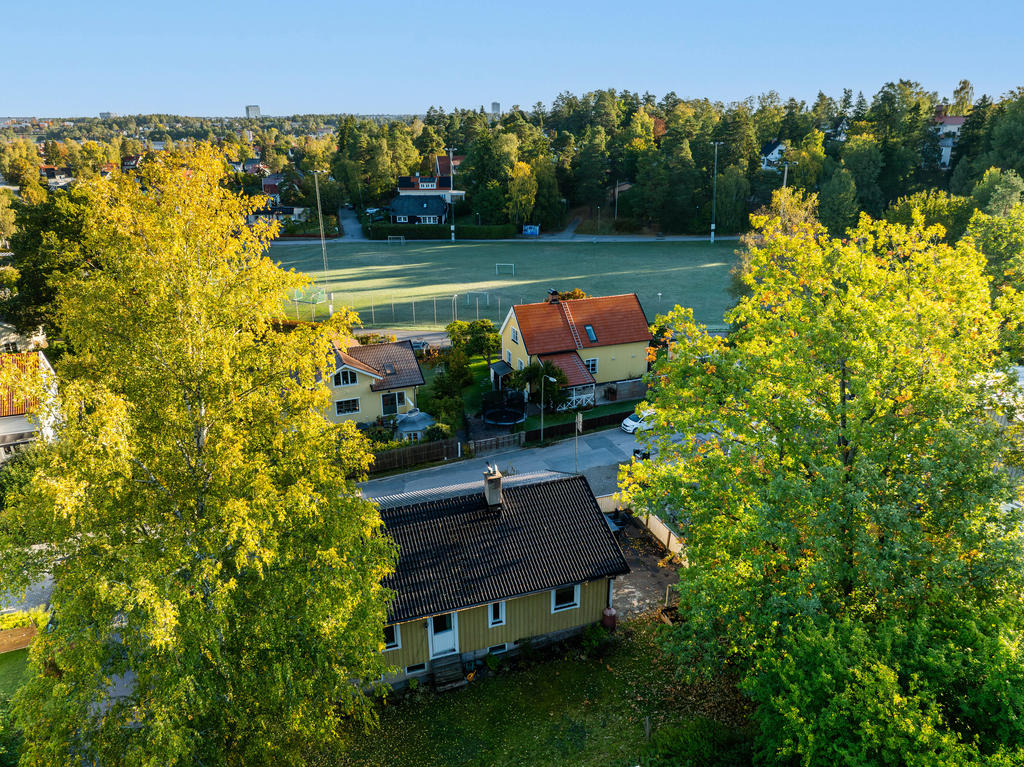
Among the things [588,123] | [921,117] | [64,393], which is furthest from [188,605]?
[588,123]

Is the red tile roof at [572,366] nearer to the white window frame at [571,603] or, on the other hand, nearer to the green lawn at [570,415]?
the green lawn at [570,415]

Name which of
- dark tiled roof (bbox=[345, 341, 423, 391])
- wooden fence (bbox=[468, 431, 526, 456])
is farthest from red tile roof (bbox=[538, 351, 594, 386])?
dark tiled roof (bbox=[345, 341, 423, 391])

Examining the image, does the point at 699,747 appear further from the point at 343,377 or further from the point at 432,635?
the point at 343,377

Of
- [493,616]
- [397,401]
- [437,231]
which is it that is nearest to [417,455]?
[397,401]

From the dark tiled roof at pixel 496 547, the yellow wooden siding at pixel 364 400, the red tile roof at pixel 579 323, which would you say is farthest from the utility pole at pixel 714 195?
the dark tiled roof at pixel 496 547

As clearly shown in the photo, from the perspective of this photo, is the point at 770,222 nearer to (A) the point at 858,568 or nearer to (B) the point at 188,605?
(A) the point at 858,568

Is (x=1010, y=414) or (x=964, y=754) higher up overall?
(x=1010, y=414)
